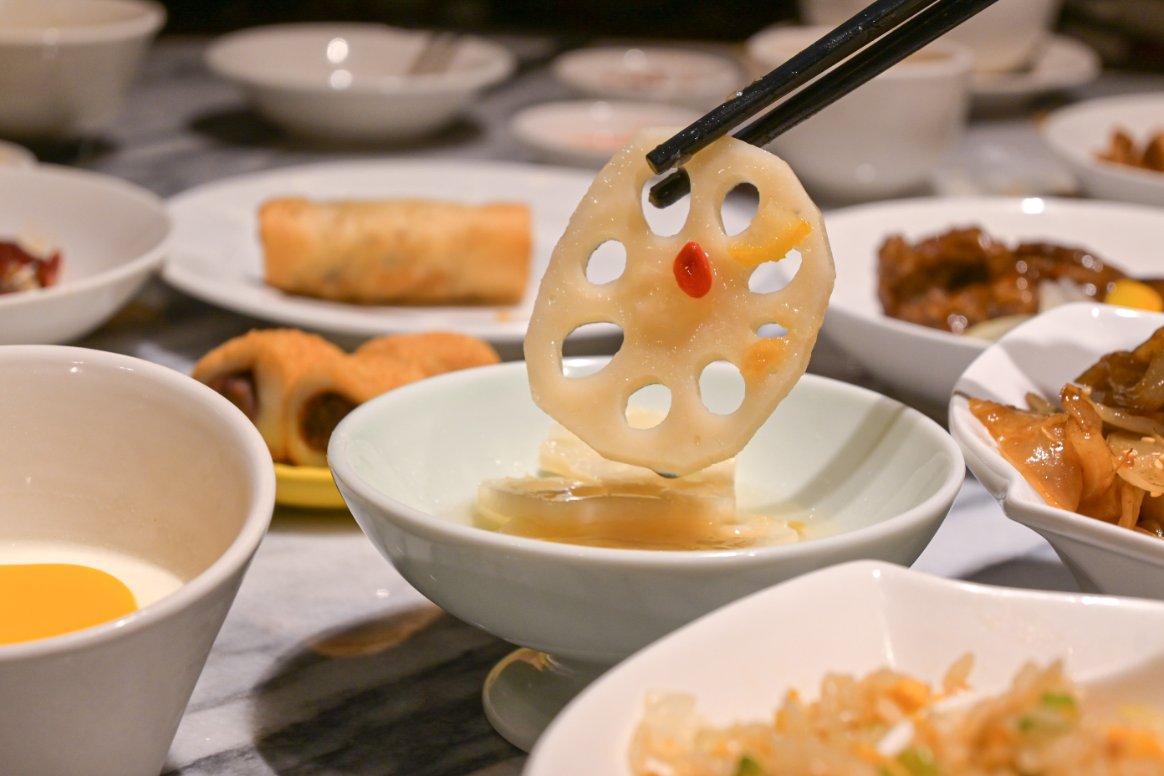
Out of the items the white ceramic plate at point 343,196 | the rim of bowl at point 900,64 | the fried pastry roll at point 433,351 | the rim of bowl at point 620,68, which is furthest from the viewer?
the rim of bowl at point 620,68

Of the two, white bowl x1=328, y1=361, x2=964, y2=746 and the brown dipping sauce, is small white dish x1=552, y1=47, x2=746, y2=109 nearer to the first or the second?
the brown dipping sauce

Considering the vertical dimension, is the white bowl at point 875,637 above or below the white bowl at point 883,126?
above

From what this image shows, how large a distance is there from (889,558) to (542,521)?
0.31 m

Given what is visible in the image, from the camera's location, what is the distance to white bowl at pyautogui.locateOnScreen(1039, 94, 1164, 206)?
2617 mm

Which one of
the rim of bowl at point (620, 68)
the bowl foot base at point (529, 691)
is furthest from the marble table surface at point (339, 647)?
the rim of bowl at point (620, 68)

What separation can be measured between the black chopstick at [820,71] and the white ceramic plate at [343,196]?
74 centimetres

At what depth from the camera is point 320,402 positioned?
62.0 inches

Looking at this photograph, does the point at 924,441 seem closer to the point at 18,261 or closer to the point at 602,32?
the point at 18,261

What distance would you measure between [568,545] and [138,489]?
42 cm

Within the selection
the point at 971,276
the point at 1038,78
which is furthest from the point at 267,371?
the point at 1038,78

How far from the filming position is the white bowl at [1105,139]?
262 centimetres

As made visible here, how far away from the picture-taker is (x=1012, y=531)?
1613mm

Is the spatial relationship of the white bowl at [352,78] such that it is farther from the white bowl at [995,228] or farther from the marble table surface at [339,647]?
the white bowl at [995,228]

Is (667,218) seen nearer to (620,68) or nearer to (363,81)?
(363,81)
